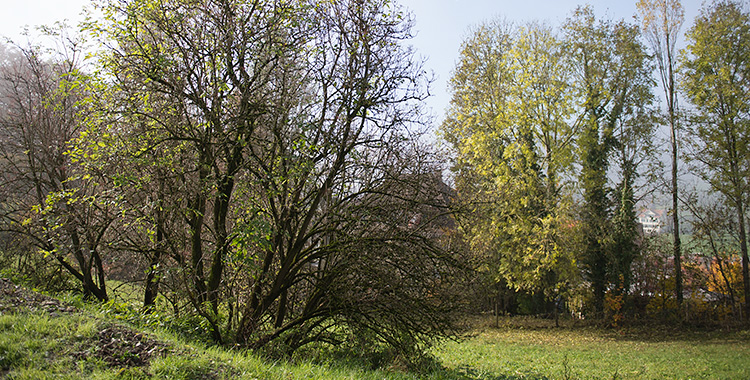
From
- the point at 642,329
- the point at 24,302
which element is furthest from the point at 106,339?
the point at 642,329

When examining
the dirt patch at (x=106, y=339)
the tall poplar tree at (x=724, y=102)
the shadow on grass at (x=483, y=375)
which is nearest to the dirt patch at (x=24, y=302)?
the dirt patch at (x=106, y=339)

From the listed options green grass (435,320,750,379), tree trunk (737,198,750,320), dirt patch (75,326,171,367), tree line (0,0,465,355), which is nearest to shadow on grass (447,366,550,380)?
green grass (435,320,750,379)

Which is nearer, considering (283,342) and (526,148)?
(283,342)

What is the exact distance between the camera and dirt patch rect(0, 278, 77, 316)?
5461mm

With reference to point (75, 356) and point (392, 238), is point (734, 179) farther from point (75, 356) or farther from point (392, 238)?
point (75, 356)

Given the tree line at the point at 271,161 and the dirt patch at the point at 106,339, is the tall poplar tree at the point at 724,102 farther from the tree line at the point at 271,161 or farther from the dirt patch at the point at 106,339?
the dirt patch at the point at 106,339

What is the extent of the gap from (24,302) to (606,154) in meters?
24.8

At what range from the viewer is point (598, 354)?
52.0ft

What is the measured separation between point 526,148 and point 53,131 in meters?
18.4

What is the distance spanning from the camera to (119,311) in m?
7.01

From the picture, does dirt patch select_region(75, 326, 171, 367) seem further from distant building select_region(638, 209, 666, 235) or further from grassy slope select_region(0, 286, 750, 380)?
distant building select_region(638, 209, 666, 235)

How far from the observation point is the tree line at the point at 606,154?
856 inches

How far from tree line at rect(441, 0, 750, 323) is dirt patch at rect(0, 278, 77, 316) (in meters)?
17.5

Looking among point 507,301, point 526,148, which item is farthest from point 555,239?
point 507,301
